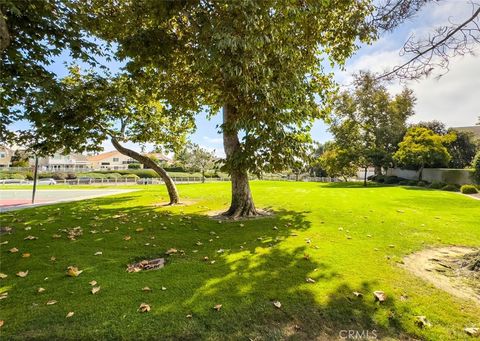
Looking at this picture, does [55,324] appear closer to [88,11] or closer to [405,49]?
[405,49]

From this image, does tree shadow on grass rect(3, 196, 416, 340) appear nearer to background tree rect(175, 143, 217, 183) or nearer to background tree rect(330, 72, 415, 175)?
background tree rect(330, 72, 415, 175)

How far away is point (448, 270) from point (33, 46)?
36.2 ft

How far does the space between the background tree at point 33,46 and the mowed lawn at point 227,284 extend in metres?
3.63

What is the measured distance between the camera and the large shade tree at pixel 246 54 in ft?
21.7

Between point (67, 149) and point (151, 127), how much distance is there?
12.4 ft

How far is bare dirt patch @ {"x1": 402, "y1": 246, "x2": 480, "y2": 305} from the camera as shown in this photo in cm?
464

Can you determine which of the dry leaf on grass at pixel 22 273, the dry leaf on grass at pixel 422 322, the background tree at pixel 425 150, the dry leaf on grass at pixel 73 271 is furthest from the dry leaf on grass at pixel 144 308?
the background tree at pixel 425 150

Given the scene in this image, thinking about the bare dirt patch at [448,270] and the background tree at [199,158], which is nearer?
the bare dirt patch at [448,270]

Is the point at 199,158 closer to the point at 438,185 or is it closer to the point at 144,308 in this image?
the point at 438,185

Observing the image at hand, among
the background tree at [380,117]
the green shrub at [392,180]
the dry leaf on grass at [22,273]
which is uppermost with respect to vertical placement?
the background tree at [380,117]

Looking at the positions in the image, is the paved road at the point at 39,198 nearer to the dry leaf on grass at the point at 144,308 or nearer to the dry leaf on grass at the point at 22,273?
the dry leaf on grass at the point at 22,273

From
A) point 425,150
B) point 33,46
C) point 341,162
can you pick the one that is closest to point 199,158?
point 341,162

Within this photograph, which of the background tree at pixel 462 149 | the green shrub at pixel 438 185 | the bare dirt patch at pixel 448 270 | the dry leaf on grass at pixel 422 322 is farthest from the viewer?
the background tree at pixel 462 149

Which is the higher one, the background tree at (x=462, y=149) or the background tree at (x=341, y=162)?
the background tree at (x=462, y=149)
